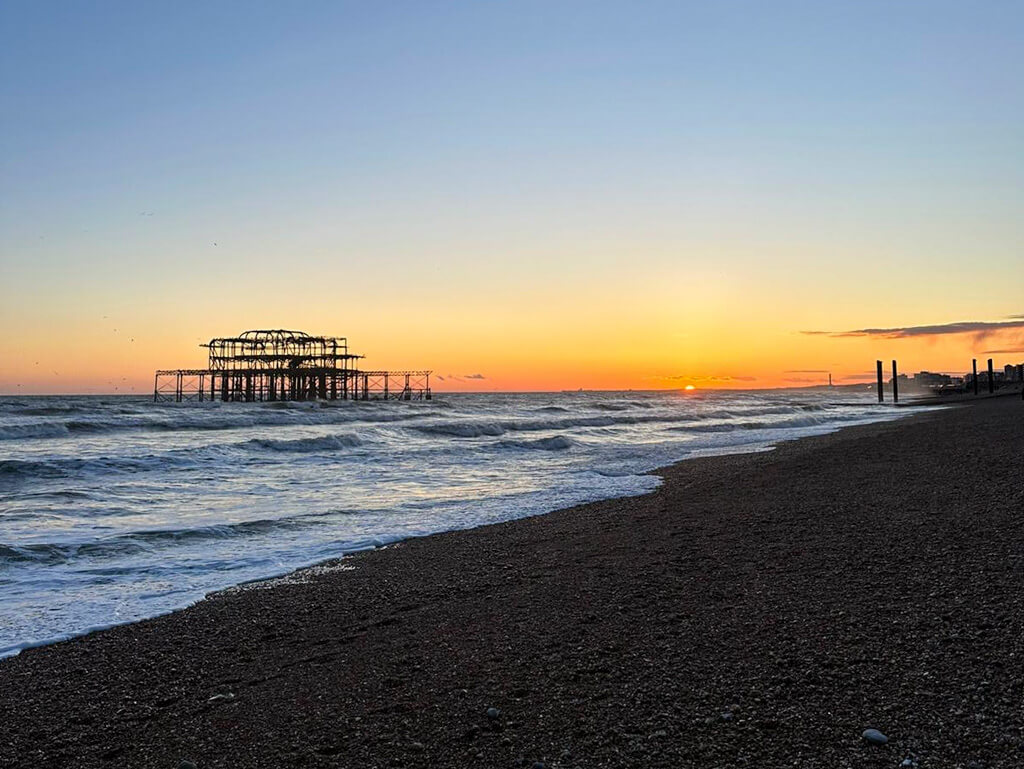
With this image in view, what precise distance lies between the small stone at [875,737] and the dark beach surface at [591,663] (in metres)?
0.05

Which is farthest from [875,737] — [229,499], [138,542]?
[229,499]

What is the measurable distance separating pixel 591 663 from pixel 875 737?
1607 millimetres

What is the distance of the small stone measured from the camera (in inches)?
121

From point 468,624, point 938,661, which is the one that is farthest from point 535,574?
point 938,661

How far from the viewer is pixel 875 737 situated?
310 cm

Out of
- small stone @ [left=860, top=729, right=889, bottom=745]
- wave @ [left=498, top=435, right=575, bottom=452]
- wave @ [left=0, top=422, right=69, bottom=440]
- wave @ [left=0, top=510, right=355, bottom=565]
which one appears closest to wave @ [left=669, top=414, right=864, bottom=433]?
wave @ [left=498, top=435, right=575, bottom=452]

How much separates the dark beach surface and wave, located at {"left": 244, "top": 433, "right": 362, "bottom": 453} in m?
18.3

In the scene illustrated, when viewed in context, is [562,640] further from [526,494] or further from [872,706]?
[526,494]

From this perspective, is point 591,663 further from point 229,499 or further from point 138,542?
point 229,499

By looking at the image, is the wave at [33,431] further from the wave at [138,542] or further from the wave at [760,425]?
the wave at [760,425]

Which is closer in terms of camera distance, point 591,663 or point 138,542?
point 591,663

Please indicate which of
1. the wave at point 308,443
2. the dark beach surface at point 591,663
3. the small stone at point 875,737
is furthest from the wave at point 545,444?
the small stone at point 875,737

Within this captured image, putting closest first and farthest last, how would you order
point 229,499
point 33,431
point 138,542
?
point 138,542 → point 229,499 → point 33,431

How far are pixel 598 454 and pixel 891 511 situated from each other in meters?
14.8
